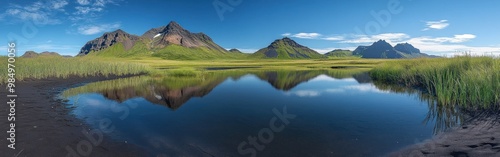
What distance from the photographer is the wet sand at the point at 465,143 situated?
7.98 metres

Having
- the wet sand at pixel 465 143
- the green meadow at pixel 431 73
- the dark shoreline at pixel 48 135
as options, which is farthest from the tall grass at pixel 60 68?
the wet sand at pixel 465 143

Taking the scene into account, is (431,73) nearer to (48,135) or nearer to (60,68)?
(48,135)

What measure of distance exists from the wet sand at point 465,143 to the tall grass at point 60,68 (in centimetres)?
3012

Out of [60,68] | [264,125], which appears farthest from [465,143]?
[60,68]

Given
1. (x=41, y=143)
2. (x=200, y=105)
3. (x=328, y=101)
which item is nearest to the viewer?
(x=41, y=143)

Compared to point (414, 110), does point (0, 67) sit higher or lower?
higher

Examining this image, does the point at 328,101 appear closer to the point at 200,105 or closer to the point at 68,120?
the point at 200,105

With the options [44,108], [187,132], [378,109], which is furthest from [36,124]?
[378,109]

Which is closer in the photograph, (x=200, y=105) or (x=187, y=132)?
(x=187, y=132)

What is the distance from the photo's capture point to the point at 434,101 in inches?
702

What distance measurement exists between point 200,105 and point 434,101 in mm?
15404

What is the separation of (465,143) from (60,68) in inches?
1553

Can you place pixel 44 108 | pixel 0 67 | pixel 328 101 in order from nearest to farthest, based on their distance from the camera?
pixel 44 108, pixel 328 101, pixel 0 67

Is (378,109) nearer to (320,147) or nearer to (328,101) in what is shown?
(328,101)
